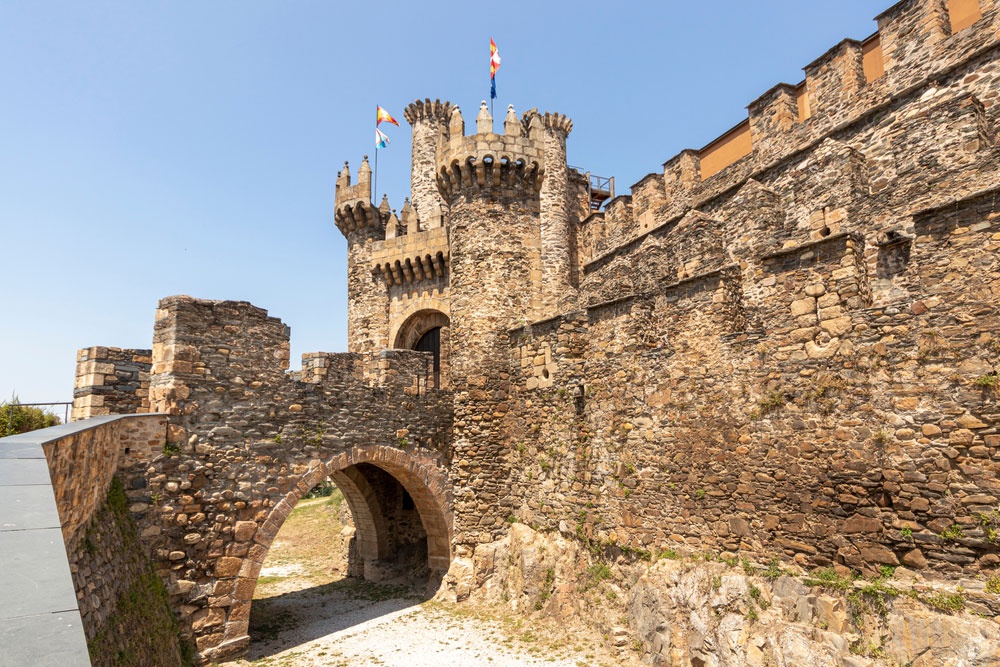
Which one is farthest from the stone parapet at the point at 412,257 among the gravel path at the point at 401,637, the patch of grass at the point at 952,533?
the patch of grass at the point at 952,533

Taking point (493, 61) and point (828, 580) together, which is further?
point (493, 61)

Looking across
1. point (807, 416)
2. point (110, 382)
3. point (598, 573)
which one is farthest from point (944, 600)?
point (110, 382)

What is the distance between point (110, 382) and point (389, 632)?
259 inches

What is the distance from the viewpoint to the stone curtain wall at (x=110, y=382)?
9.52 meters

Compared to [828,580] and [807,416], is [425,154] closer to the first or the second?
[807,416]

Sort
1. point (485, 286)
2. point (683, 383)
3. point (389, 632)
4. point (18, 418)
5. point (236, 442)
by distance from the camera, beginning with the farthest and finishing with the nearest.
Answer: point (485, 286) → point (18, 418) → point (389, 632) → point (236, 442) → point (683, 383)

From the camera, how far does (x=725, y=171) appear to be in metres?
15.9

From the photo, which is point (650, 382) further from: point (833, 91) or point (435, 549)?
point (833, 91)

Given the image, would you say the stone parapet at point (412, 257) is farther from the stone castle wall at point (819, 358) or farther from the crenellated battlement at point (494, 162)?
the stone castle wall at point (819, 358)

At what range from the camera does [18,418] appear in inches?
491

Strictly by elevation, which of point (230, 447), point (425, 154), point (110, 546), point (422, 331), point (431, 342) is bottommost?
point (110, 546)

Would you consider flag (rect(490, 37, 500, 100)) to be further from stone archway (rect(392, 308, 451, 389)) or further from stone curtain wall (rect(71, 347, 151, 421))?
stone curtain wall (rect(71, 347, 151, 421))

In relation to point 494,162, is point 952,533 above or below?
below

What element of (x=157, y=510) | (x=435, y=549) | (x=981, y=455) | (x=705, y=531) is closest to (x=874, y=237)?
(x=981, y=455)
